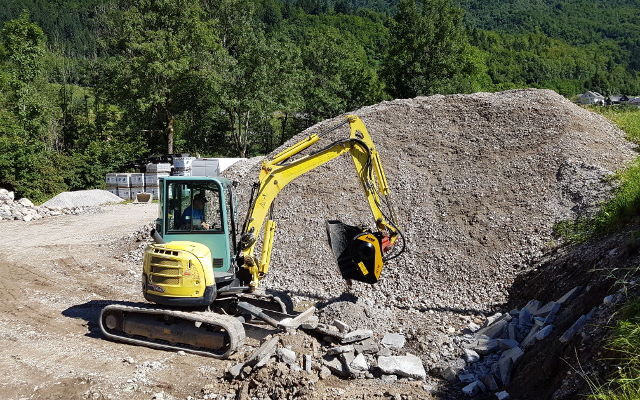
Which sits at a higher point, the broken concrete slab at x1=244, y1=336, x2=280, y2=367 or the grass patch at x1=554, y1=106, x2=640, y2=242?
the grass patch at x1=554, y1=106, x2=640, y2=242

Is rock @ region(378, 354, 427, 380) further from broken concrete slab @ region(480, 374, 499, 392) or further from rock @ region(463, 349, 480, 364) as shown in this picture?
broken concrete slab @ region(480, 374, 499, 392)

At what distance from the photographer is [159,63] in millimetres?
27344

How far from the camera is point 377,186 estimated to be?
8.03 meters

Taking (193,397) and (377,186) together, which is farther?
(377,186)

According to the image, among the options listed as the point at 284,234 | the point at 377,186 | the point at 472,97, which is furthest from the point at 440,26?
the point at 377,186

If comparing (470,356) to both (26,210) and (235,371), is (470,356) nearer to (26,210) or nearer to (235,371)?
(235,371)

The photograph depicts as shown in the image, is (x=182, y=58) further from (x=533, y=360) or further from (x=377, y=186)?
(x=533, y=360)

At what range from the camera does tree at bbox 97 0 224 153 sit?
91.0 feet

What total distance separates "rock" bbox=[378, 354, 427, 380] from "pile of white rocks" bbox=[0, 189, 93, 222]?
14.7 m

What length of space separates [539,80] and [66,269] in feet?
258

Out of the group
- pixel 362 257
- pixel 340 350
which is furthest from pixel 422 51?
pixel 340 350

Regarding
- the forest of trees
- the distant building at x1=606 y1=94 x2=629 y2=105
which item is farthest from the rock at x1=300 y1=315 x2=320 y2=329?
the distant building at x1=606 y1=94 x2=629 y2=105

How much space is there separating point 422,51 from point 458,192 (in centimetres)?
2233

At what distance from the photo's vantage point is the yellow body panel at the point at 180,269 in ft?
23.6
